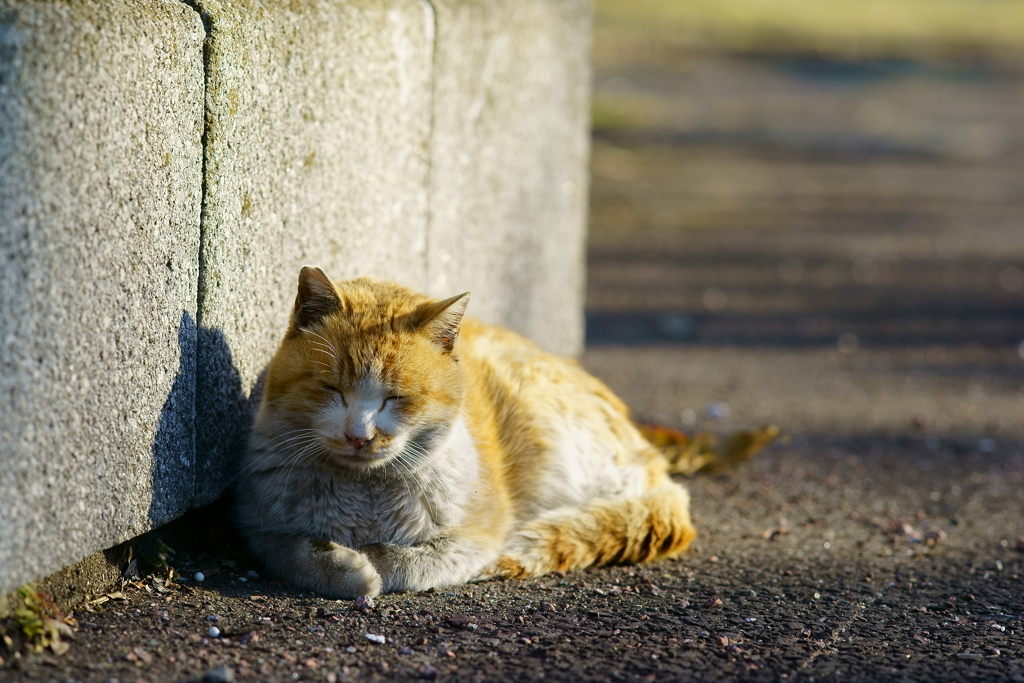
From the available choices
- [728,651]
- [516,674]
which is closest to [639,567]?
[728,651]

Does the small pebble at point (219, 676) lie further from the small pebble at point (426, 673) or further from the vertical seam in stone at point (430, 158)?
the vertical seam in stone at point (430, 158)

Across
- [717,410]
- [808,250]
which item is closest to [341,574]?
[717,410]

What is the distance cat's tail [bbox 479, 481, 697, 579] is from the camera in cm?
355

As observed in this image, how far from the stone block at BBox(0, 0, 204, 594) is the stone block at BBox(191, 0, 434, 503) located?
0.38ft

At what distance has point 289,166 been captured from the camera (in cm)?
354

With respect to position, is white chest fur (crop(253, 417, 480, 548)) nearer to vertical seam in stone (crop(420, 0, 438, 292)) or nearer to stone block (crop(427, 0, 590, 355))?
vertical seam in stone (crop(420, 0, 438, 292))

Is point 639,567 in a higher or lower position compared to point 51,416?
lower

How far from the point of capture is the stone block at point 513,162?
183 inches

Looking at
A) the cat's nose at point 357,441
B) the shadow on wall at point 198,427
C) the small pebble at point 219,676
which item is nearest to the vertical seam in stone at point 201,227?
the shadow on wall at point 198,427

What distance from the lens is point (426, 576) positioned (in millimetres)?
3295

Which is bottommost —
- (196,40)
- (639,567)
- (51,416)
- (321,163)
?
(639,567)

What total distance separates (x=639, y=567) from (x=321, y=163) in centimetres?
185

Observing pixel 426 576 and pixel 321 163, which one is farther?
pixel 321 163

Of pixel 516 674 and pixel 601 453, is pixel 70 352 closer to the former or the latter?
pixel 516 674
